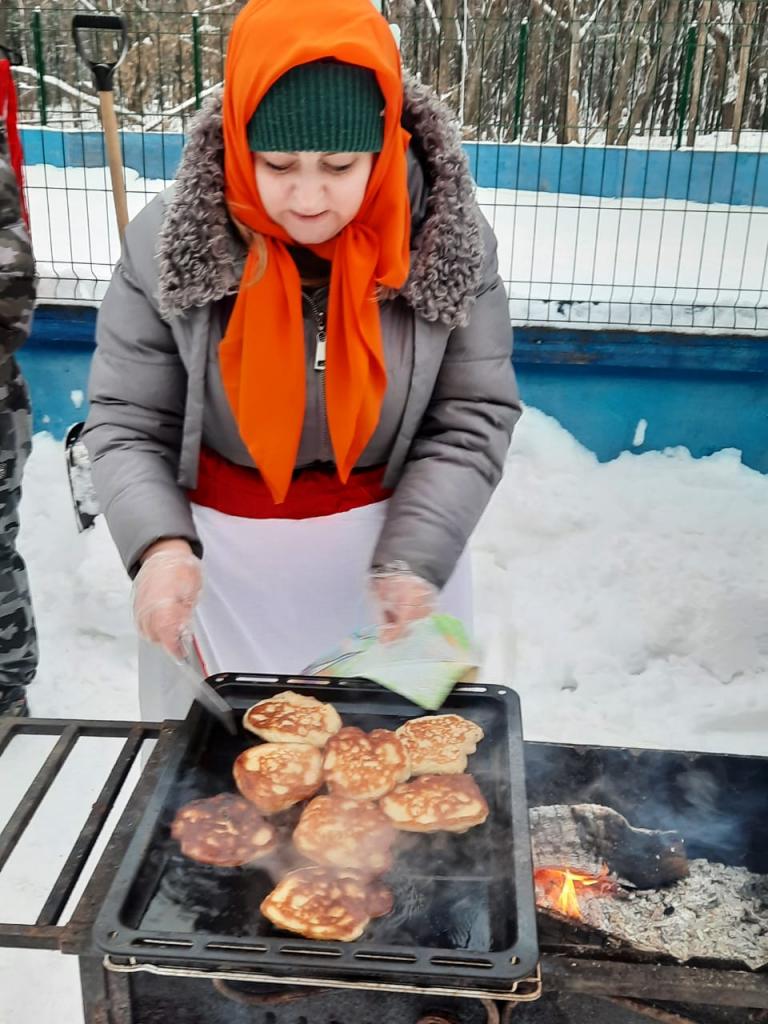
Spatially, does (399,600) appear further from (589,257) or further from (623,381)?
(589,257)

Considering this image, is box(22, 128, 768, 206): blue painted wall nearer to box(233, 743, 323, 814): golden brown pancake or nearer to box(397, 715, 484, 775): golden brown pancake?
box(397, 715, 484, 775): golden brown pancake

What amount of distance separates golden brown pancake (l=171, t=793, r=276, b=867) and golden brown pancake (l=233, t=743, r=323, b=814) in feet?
0.11

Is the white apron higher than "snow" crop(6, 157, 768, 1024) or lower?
higher

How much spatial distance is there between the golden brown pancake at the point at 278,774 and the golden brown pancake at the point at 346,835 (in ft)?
0.12

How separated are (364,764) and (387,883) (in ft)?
0.77

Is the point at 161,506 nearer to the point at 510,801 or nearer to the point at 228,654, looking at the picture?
the point at 228,654

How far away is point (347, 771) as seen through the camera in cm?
157

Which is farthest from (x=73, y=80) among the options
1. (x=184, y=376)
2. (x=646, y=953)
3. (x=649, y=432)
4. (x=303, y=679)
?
(x=646, y=953)

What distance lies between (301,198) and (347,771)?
963mm

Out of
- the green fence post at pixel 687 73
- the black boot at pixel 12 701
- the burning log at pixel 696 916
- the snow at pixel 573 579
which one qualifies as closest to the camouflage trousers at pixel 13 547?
the black boot at pixel 12 701

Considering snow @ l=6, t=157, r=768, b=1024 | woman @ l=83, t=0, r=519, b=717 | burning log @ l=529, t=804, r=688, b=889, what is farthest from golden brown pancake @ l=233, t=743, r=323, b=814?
snow @ l=6, t=157, r=768, b=1024

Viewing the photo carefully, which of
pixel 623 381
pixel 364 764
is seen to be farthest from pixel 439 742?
pixel 623 381

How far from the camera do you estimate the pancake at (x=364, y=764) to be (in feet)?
5.11

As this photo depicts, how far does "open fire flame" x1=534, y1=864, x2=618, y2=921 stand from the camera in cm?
151
